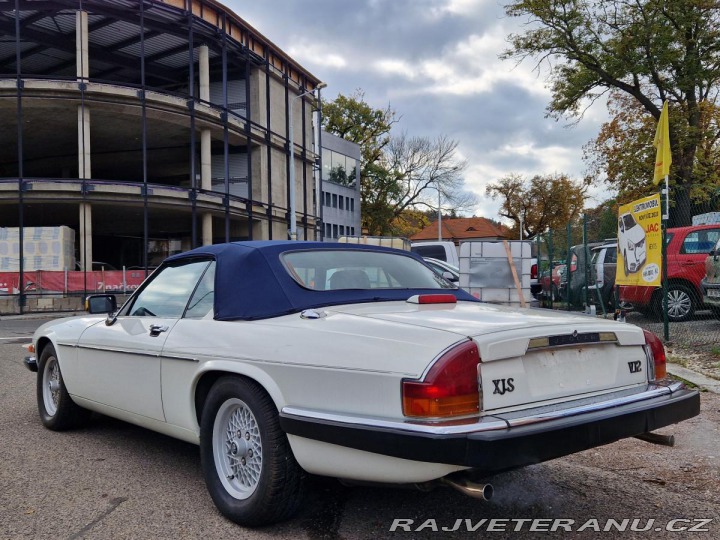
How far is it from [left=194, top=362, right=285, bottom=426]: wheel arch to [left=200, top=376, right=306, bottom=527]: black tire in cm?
4

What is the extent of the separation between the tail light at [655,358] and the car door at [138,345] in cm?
254

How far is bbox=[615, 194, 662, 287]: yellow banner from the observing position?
8.44 meters

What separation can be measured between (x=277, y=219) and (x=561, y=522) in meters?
31.0

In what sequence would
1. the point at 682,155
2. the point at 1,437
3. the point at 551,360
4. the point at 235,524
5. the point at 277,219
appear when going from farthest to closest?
the point at 277,219 < the point at 682,155 < the point at 1,437 < the point at 235,524 < the point at 551,360

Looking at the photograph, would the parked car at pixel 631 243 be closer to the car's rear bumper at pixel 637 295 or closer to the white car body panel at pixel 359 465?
the car's rear bumper at pixel 637 295

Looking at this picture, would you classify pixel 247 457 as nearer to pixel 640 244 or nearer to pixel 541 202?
pixel 640 244

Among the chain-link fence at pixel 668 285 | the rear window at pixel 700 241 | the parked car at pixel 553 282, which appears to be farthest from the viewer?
the parked car at pixel 553 282

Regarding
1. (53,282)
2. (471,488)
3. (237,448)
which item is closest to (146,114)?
(53,282)

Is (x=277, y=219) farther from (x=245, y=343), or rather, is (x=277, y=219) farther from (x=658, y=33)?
(x=245, y=343)

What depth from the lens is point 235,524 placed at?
2.93 m

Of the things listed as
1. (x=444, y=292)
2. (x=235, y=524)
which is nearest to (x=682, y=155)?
(x=444, y=292)

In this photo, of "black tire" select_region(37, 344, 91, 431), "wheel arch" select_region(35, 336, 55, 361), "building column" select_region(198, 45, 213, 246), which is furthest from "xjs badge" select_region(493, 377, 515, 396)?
"building column" select_region(198, 45, 213, 246)

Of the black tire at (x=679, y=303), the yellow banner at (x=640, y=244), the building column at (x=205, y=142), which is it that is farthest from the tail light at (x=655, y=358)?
the building column at (x=205, y=142)
